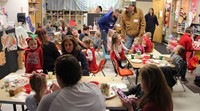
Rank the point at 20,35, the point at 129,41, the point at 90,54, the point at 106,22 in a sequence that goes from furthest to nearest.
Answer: the point at 106,22, the point at 129,41, the point at 20,35, the point at 90,54

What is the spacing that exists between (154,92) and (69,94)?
2.53ft

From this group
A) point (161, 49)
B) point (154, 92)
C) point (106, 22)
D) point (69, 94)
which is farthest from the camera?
point (161, 49)

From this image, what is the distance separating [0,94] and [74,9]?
9.85 meters

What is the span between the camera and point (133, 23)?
6211 mm

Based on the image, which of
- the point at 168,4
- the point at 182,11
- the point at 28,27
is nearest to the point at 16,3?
the point at 28,27

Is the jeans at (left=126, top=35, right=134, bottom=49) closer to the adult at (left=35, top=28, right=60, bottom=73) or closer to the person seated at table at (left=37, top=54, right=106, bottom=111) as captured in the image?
the adult at (left=35, top=28, right=60, bottom=73)

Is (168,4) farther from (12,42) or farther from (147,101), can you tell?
(147,101)

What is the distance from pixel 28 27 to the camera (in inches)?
268

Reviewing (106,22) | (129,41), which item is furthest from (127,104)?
(106,22)

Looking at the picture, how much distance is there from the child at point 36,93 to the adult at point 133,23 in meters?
4.33

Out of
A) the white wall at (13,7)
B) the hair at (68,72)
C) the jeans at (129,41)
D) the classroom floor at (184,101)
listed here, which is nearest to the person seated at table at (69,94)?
the hair at (68,72)

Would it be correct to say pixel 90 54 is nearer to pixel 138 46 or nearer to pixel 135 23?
pixel 138 46

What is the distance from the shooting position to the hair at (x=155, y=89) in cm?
188

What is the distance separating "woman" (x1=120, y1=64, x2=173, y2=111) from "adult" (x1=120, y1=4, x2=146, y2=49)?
4.36 m
